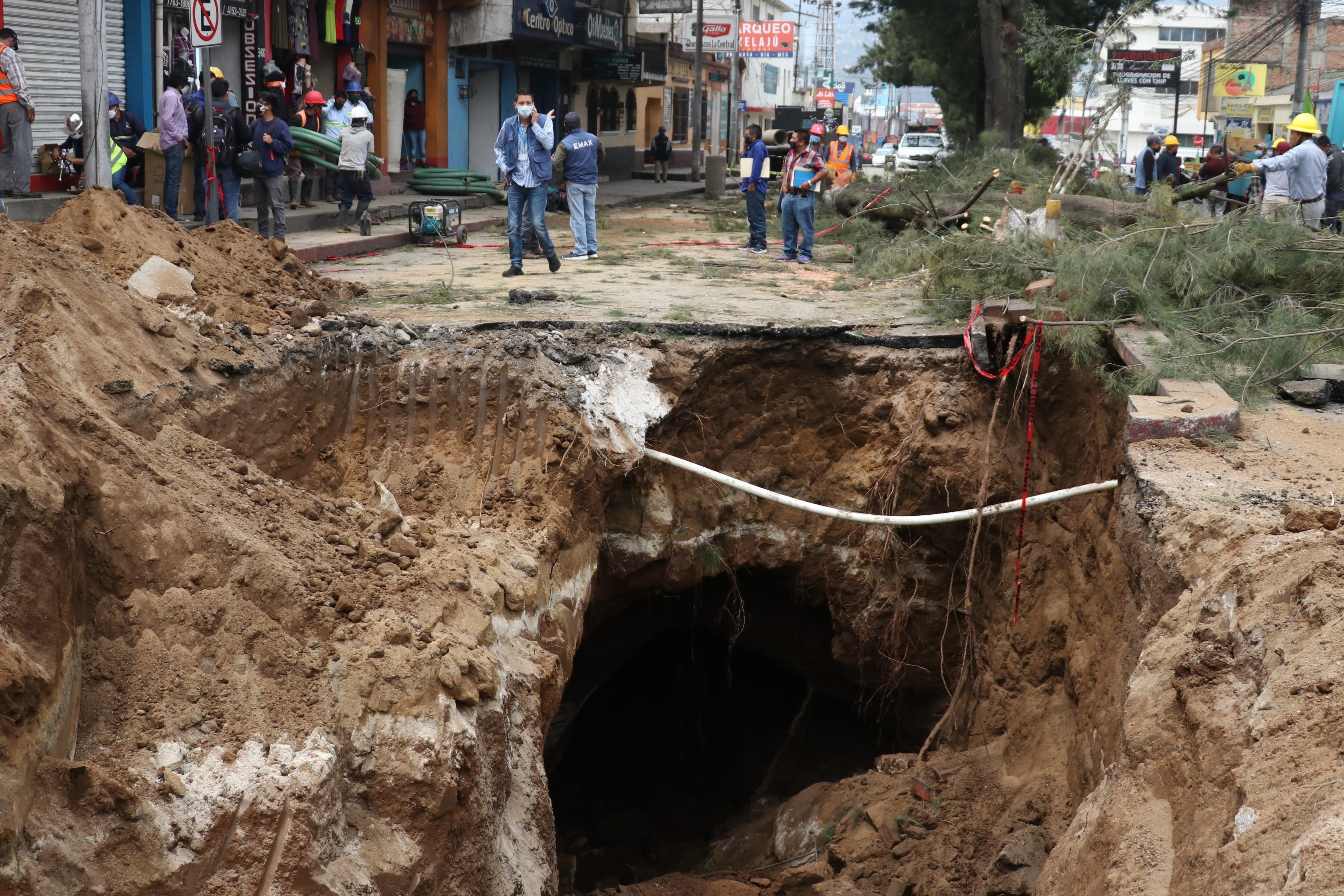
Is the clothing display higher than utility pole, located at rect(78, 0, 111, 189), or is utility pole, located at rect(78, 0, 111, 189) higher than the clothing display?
the clothing display

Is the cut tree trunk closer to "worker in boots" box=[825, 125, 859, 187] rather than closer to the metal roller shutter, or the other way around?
"worker in boots" box=[825, 125, 859, 187]

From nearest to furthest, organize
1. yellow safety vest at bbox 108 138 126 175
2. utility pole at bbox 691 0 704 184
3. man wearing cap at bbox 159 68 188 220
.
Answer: yellow safety vest at bbox 108 138 126 175 < man wearing cap at bbox 159 68 188 220 < utility pole at bbox 691 0 704 184

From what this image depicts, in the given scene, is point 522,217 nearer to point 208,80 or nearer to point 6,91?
point 208,80

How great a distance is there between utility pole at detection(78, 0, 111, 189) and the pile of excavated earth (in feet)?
10.4

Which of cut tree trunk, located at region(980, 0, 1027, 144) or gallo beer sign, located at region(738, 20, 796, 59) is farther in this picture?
gallo beer sign, located at region(738, 20, 796, 59)

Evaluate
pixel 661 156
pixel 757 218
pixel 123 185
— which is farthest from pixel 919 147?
pixel 123 185

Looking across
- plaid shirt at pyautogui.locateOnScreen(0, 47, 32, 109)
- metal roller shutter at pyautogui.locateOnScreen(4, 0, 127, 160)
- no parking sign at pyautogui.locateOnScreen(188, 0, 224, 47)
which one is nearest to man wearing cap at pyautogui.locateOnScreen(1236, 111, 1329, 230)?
no parking sign at pyautogui.locateOnScreen(188, 0, 224, 47)

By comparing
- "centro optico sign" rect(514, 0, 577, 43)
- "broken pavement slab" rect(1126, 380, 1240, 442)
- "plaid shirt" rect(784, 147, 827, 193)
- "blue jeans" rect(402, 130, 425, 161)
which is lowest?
"broken pavement slab" rect(1126, 380, 1240, 442)

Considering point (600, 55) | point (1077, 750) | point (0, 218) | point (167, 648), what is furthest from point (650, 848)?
point (600, 55)

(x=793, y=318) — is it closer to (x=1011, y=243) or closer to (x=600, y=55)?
(x=1011, y=243)

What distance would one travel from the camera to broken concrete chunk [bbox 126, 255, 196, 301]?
6.59m

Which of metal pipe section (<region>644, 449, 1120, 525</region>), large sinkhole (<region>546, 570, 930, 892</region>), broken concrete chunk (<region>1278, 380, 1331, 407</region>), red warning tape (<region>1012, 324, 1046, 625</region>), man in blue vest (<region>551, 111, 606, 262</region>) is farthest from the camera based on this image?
man in blue vest (<region>551, 111, 606, 262</region>)

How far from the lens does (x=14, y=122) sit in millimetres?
10812

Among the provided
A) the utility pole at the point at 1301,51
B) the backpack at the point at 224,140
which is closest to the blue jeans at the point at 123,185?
the backpack at the point at 224,140
